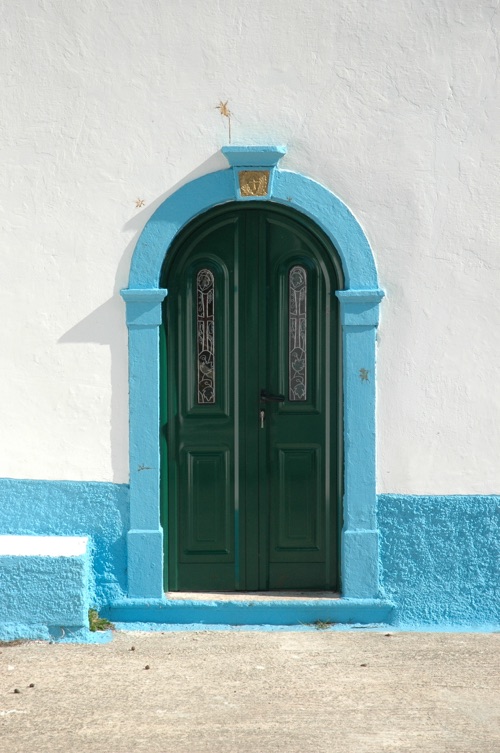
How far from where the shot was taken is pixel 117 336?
655 cm

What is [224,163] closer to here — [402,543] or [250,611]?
[402,543]

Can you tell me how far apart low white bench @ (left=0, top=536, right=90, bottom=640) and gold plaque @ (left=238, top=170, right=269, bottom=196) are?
90.2 inches

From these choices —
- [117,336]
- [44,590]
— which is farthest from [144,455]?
[44,590]

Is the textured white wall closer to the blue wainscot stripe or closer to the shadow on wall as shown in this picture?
the shadow on wall

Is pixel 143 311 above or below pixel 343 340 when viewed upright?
above

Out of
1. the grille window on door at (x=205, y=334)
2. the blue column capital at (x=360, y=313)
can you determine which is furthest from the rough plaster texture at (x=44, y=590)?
the blue column capital at (x=360, y=313)

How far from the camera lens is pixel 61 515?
21.6ft

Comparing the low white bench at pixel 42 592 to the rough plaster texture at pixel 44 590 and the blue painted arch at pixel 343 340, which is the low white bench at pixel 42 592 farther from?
the blue painted arch at pixel 343 340

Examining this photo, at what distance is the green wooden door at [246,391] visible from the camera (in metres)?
6.68

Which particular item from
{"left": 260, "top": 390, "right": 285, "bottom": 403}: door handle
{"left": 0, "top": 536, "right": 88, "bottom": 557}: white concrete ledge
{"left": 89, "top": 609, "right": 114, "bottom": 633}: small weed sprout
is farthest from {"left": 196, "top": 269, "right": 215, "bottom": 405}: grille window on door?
{"left": 89, "top": 609, "right": 114, "bottom": 633}: small weed sprout

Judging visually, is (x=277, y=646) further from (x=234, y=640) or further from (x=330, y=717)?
(x=330, y=717)

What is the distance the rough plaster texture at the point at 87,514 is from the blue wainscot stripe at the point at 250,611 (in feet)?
0.50

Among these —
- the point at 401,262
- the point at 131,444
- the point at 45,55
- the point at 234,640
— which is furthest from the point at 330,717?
the point at 45,55

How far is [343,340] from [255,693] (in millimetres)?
2133
